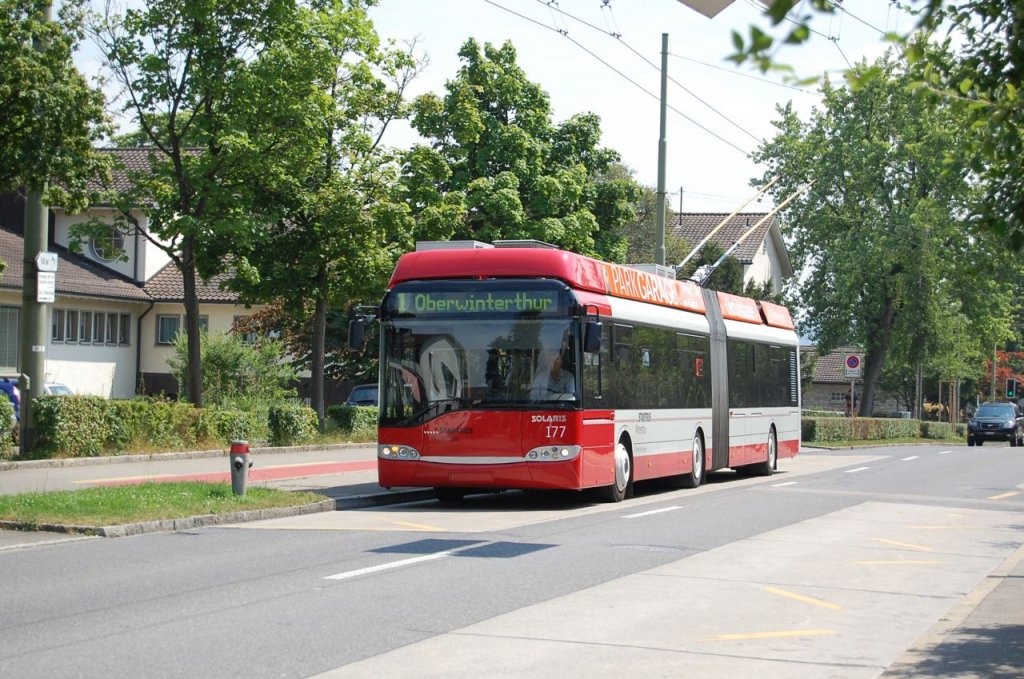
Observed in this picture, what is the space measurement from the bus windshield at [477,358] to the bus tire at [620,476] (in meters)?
1.96

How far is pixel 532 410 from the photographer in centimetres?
1759

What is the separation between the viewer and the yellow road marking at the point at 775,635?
8883 mm

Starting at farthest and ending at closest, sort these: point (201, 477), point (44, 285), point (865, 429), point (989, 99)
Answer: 1. point (865, 429)
2. point (44, 285)
3. point (201, 477)
4. point (989, 99)

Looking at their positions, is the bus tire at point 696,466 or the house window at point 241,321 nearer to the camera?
the bus tire at point 696,466

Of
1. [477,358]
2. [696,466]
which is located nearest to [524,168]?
[696,466]

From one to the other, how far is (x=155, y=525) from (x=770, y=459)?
633 inches

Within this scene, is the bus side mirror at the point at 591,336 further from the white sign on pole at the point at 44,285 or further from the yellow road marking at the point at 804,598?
the white sign on pole at the point at 44,285

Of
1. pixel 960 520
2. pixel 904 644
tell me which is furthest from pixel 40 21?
pixel 904 644

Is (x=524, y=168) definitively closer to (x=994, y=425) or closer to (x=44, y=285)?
(x=44, y=285)

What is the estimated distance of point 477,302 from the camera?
59.1ft

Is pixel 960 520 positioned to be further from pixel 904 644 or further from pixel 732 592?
pixel 904 644

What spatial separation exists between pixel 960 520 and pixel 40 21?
48.2 ft

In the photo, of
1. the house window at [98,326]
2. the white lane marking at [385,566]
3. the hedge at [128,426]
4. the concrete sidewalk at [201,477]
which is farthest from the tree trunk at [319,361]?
the white lane marking at [385,566]

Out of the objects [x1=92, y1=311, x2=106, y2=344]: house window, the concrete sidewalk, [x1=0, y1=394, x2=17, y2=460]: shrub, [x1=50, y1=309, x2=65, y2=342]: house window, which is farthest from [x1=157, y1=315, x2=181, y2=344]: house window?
[x1=0, y1=394, x2=17, y2=460]: shrub
